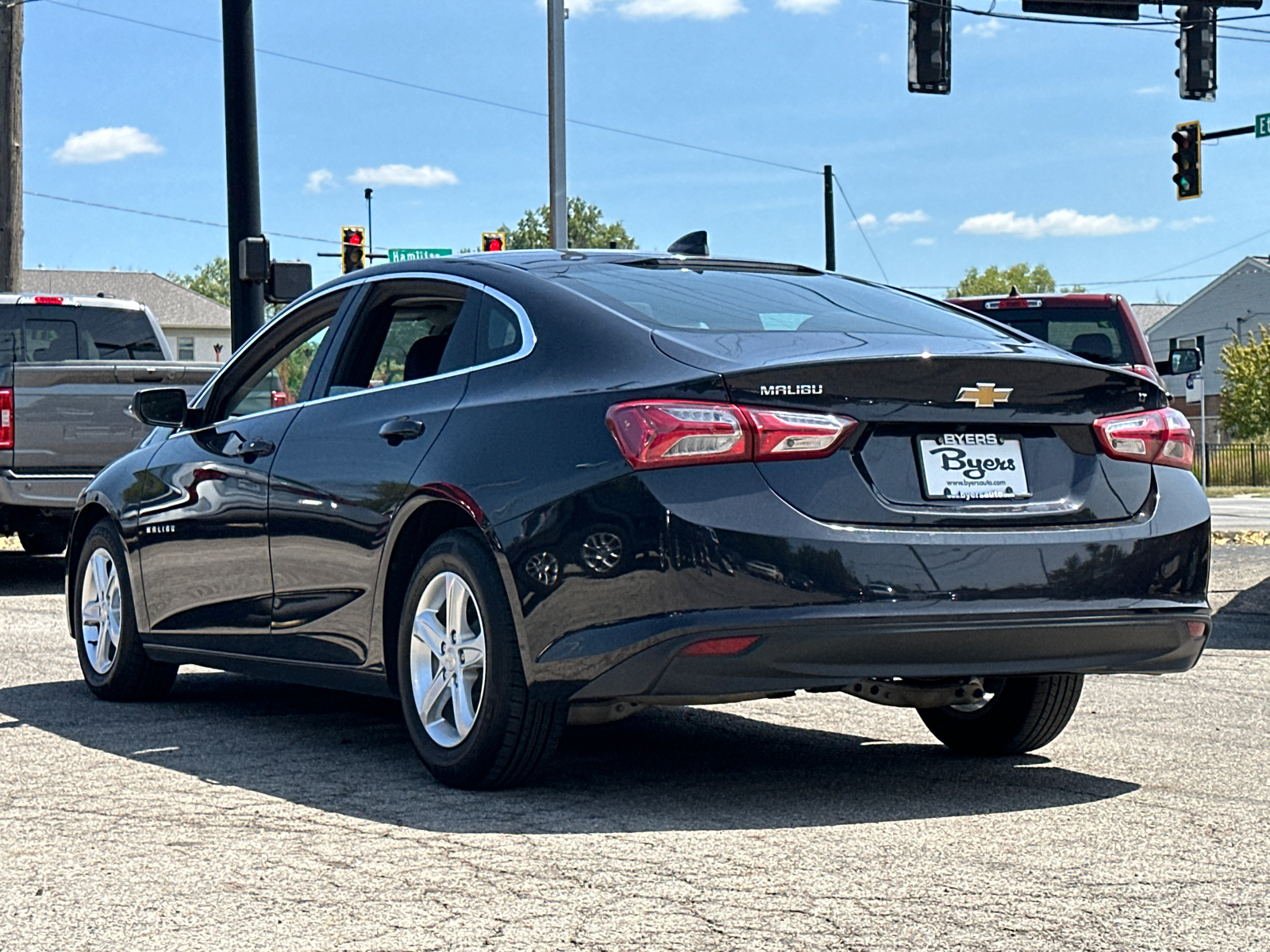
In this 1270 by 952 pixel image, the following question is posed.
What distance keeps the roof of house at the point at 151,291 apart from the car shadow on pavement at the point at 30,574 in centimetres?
7118

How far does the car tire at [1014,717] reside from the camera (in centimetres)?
598

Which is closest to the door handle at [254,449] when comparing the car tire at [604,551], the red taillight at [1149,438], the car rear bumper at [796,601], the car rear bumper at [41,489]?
the car rear bumper at [796,601]

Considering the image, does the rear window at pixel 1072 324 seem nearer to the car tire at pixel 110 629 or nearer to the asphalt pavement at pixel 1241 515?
the asphalt pavement at pixel 1241 515

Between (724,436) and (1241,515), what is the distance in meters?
24.9

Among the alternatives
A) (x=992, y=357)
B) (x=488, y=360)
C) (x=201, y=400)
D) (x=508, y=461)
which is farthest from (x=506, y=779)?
(x=201, y=400)

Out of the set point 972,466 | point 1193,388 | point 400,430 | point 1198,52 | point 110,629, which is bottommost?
point 110,629

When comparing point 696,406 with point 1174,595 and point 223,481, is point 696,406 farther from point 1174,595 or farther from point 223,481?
point 223,481

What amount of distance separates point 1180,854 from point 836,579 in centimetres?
107

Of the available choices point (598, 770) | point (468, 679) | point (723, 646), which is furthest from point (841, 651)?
point (598, 770)

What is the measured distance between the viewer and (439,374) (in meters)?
5.79

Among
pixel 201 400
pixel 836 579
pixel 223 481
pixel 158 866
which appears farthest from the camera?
pixel 201 400

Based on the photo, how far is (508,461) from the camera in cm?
517

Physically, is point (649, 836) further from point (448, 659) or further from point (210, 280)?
point (210, 280)

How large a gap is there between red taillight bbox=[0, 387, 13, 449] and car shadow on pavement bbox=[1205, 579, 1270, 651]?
25.6 ft
